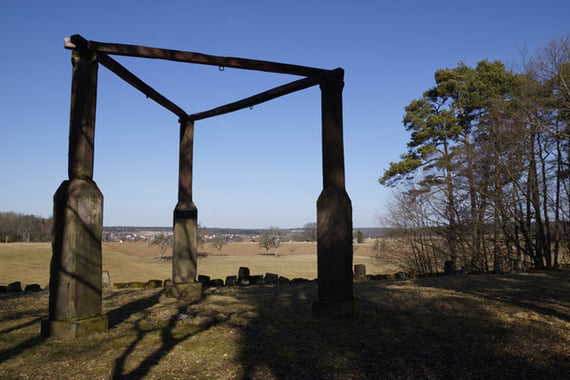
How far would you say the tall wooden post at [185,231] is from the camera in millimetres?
8789

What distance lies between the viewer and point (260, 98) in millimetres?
7793

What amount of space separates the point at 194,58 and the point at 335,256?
3.73 meters

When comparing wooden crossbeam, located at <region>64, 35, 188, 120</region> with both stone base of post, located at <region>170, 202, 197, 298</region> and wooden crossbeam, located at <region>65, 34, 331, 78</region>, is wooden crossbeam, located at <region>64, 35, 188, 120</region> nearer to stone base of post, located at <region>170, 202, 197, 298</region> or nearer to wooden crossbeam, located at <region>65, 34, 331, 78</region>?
wooden crossbeam, located at <region>65, 34, 331, 78</region>

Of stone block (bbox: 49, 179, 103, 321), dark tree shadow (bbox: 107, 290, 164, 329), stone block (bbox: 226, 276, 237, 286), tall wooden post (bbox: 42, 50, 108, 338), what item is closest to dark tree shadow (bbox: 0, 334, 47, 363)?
tall wooden post (bbox: 42, 50, 108, 338)

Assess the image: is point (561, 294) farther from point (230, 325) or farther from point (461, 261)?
point (461, 261)

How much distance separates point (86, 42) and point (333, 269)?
191 inches

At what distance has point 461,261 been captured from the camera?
22750mm

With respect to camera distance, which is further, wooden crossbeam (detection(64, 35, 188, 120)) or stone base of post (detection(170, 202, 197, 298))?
stone base of post (detection(170, 202, 197, 298))

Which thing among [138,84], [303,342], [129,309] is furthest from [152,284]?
[303,342]

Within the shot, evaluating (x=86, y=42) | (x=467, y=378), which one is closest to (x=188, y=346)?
(x=467, y=378)

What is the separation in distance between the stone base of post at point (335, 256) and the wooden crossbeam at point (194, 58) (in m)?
2.04

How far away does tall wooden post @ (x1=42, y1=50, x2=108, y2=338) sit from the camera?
5.42 metres

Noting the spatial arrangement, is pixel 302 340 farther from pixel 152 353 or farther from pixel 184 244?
pixel 184 244

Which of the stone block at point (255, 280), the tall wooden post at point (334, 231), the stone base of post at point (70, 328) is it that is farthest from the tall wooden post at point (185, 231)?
the stone block at point (255, 280)
